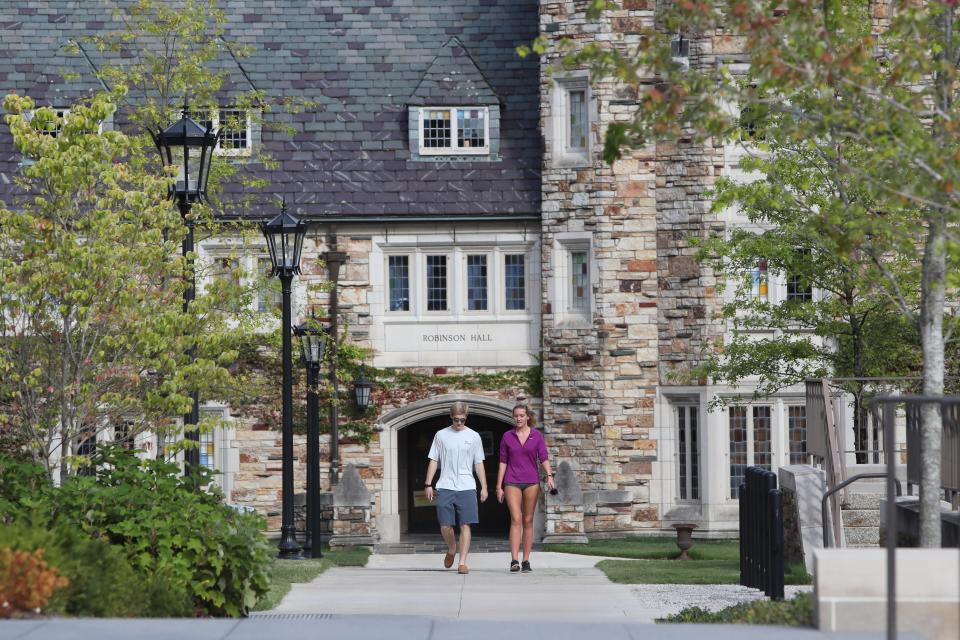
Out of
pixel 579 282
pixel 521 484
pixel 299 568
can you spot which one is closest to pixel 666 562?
pixel 521 484

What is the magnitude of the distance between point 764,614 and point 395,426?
15.9 metres

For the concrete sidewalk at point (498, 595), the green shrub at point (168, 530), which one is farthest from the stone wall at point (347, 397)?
the green shrub at point (168, 530)

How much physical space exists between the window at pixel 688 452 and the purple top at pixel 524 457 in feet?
31.5

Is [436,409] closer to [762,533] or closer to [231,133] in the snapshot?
[231,133]

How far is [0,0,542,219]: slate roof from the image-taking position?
2555 cm

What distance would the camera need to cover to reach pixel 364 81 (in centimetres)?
2678

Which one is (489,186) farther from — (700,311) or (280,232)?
(280,232)

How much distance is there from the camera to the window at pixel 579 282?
2501cm

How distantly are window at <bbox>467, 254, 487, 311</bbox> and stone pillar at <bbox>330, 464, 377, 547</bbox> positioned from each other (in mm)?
3689

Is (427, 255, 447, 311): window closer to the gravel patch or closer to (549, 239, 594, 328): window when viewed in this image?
(549, 239, 594, 328): window

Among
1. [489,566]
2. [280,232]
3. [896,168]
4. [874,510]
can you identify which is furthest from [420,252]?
[896,168]

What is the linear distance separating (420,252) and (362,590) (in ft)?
39.8

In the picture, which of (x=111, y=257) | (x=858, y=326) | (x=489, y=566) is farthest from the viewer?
(x=858, y=326)

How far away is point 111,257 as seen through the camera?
13.6 meters
